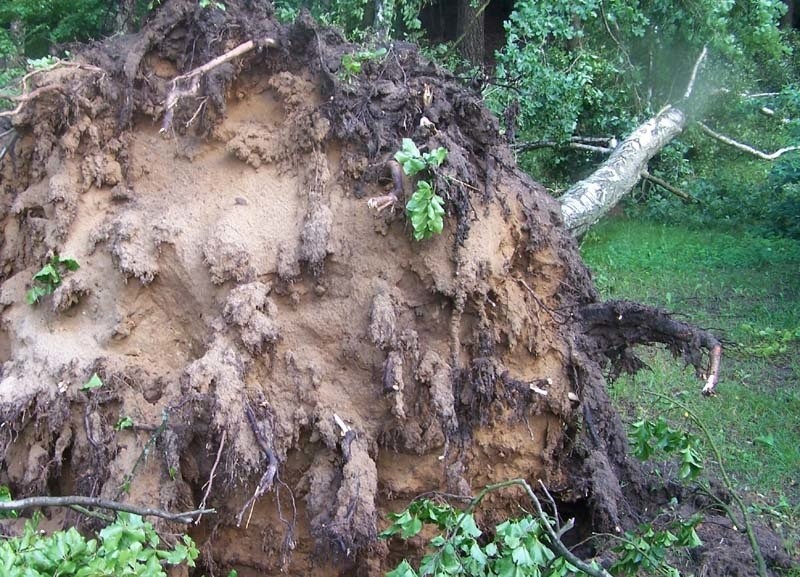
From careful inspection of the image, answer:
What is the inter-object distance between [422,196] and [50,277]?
5.77 ft

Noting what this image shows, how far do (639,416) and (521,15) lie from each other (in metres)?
5.14

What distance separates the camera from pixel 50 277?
12.0 feet

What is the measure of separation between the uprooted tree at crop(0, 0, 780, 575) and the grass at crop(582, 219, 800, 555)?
1.23 metres

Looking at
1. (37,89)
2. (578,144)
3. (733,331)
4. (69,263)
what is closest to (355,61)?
(37,89)

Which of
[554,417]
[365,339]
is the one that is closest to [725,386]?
[554,417]

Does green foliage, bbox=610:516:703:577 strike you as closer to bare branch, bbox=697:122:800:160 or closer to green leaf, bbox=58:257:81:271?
green leaf, bbox=58:257:81:271

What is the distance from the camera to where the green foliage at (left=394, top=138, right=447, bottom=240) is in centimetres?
341

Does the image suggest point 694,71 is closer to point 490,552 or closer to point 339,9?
point 339,9

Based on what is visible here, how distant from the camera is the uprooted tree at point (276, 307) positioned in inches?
134

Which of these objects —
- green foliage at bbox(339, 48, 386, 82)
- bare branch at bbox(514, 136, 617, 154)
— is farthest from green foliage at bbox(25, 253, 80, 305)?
bare branch at bbox(514, 136, 617, 154)

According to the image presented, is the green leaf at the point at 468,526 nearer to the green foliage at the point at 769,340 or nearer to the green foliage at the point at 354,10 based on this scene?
the green foliage at the point at 769,340

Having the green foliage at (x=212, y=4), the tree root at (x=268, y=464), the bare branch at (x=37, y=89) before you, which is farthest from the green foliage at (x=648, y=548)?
the bare branch at (x=37, y=89)

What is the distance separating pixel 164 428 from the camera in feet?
10.9

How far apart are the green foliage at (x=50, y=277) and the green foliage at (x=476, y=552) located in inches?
74.9
